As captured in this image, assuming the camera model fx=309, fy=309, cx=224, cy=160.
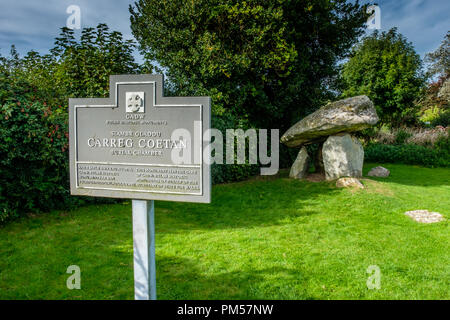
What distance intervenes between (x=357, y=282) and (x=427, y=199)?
5.52 meters

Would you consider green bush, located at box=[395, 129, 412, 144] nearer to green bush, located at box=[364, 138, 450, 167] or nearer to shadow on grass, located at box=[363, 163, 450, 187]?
green bush, located at box=[364, 138, 450, 167]

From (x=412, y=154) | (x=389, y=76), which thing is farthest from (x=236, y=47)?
(x=389, y=76)

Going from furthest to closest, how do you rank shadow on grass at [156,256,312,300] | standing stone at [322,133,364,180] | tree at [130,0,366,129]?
tree at [130,0,366,129], standing stone at [322,133,364,180], shadow on grass at [156,256,312,300]

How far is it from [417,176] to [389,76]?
33.1ft

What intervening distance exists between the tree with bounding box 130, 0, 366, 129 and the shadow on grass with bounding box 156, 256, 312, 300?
257 inches

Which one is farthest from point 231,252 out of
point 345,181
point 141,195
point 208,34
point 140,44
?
point 140,44

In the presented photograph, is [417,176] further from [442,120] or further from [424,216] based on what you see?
[442,120]

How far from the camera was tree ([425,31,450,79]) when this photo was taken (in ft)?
93.1

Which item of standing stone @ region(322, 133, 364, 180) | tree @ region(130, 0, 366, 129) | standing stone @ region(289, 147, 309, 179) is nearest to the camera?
standing stone @ region(322, 133, 364, 180)

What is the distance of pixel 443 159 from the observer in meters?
14.9

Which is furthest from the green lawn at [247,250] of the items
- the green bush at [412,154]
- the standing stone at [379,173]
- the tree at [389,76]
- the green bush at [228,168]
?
the tree at [389,76]

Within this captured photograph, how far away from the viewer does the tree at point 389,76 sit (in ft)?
63.9

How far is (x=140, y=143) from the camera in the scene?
3.03 meters

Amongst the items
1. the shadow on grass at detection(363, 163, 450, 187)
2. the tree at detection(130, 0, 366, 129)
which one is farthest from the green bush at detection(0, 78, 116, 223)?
the shadow on grass at detection(363, 163, 450, 187)
